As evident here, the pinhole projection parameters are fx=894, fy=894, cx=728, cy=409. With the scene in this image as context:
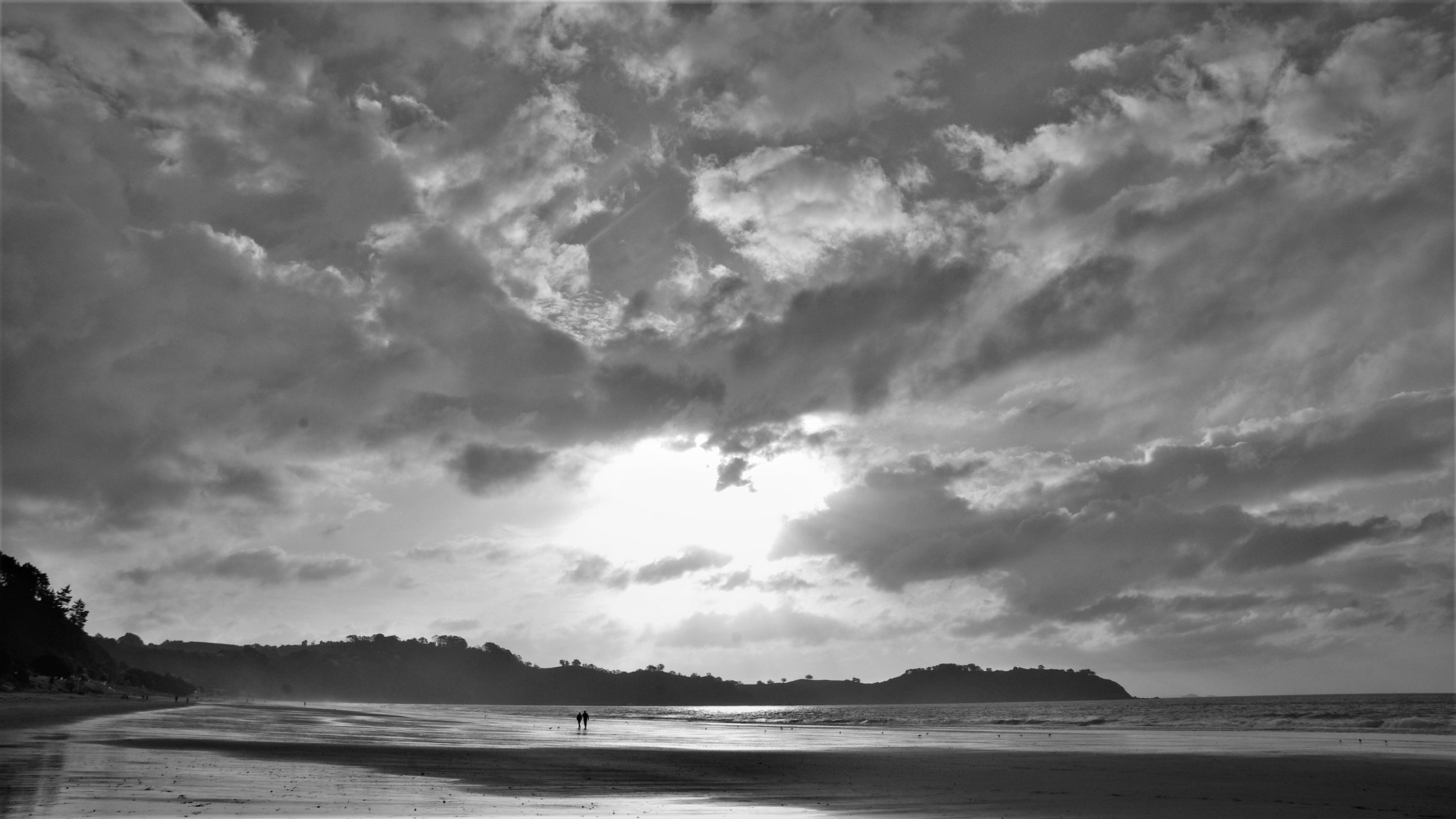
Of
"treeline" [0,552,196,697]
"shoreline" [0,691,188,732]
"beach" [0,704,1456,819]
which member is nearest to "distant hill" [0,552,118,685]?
"treeline" [0,552,196,697]

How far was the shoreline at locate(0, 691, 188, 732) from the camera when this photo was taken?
2149 inches

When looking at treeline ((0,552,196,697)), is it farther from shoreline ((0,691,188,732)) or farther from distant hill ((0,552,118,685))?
shoreline ((0,691,188,732))

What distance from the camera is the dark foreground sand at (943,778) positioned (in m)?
27.0

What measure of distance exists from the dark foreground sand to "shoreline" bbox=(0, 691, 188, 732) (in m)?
13.7

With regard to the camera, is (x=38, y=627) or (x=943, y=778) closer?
(x=943, y=778)

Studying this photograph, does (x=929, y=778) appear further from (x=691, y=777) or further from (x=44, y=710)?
(x=44, y=710)

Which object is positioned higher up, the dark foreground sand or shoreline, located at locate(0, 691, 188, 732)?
the dark foreground sand

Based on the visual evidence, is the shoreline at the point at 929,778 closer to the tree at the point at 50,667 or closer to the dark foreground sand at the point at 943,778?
the dark foreground sand at the point at 943,778

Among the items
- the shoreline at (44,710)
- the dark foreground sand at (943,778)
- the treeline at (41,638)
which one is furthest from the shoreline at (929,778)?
the treeline at (41,638)

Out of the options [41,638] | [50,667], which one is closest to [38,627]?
[41,638]

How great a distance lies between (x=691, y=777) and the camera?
36.6m

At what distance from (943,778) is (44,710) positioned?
77.8m

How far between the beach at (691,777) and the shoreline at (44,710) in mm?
2953

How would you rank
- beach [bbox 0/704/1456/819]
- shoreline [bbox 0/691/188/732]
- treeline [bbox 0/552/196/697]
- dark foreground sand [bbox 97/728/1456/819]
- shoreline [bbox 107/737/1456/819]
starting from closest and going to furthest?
1. beach [bbox 0/704/1456/819]
2. dark foreground sand [bbox 97/728/1456/819]
3. shoreline [bbox 107/737/1456/819]
4. shoreline [bbox 0/691/188/732]
5. treeline [bbox 0/552/196/697]
